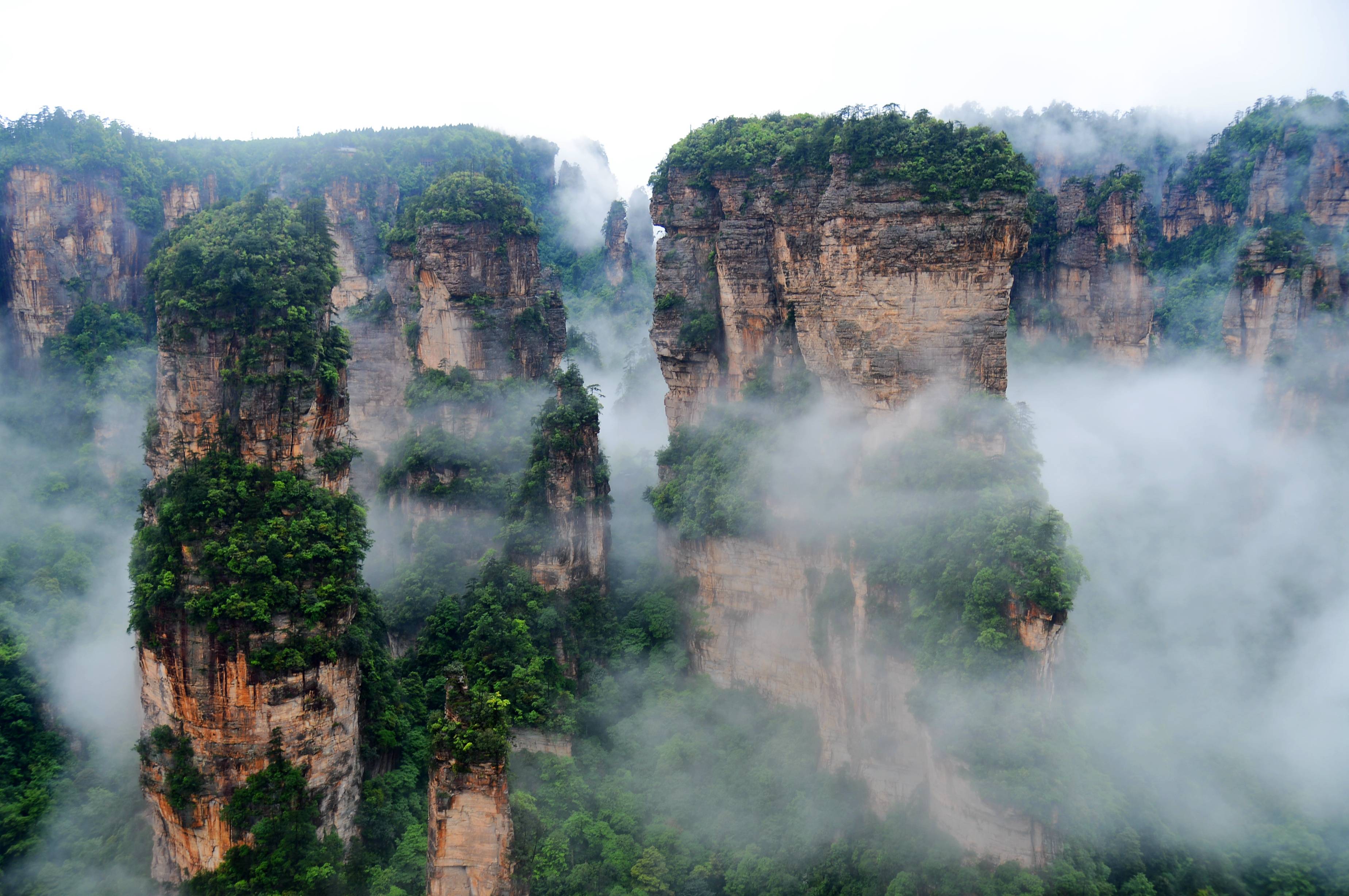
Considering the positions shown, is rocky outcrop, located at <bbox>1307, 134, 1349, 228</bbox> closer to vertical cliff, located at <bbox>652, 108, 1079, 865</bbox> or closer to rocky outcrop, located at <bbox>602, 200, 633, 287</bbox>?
vertical cliff, located at <bbox>652, 108, 1079, 865</bbox>

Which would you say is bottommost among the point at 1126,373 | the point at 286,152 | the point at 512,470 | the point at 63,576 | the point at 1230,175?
the point at 63,576

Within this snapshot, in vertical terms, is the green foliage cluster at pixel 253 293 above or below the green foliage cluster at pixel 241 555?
above

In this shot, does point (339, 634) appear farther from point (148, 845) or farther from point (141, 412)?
point (141, 412)

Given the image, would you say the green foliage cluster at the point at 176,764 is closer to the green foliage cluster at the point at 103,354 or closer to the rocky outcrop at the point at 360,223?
the green foliage cluster at the point at 103,354

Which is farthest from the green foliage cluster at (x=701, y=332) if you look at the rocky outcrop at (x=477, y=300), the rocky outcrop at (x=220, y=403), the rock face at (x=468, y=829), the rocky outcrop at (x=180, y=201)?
the rocky outcrop at (x=180, y=201)

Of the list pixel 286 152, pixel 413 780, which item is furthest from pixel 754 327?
pixel 286 152

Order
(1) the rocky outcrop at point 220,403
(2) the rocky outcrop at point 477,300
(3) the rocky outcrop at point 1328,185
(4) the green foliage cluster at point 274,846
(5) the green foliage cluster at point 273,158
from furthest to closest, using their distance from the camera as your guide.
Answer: (5) the green foliage cluster at point 273,158 < (3) the rocky outcrop at point 1328,185 < (2) the rocky outcrop at point 477,300 < (1) the rocky outcrop at point 220,403 < (4) the green foliage cluster at point 274,846
